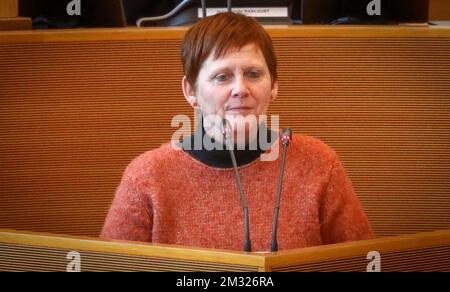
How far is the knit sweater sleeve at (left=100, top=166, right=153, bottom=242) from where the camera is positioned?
190 cm

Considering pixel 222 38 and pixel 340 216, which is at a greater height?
pixel 222 38

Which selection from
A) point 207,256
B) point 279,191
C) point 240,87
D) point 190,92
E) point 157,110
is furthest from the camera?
point 157,110

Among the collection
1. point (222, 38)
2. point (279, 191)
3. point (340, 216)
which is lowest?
point (340, 216)

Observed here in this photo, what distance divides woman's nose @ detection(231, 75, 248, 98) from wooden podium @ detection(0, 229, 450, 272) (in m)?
0.49

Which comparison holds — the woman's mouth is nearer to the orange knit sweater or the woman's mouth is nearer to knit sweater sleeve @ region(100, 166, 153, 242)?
the orange knit sweater

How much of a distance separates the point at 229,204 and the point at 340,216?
224 mm

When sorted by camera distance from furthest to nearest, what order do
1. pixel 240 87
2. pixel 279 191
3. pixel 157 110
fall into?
pixel 157 110 → pixel 240 87 → pixel 279 191

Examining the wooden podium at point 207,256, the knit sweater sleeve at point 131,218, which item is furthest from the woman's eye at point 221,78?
the wooden podium at point 207,256

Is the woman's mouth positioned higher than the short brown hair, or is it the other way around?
the short brown hair

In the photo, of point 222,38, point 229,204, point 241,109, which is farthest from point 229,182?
point 222,38

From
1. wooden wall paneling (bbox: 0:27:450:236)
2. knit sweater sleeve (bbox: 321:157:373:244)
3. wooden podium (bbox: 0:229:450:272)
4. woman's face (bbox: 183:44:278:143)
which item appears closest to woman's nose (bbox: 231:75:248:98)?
woman's face (bbox: 183:44:278:143)

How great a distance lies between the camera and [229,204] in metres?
1.92

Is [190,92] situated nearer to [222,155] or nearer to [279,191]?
[222,155]

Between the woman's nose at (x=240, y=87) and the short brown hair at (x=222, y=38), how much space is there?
0.06 m
